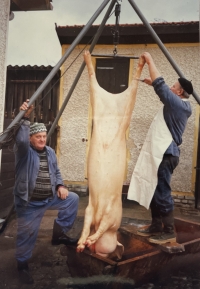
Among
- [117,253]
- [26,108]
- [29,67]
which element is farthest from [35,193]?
[29,67]

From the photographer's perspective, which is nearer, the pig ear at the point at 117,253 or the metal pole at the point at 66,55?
the metal pole at the point at 66,55

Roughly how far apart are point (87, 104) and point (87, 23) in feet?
1.75

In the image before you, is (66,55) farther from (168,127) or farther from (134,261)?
(134,261)

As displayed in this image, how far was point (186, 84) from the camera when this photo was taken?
180 cm

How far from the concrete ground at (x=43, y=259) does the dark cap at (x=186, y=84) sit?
980mm

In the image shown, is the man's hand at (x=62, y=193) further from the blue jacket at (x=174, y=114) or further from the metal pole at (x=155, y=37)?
the metal pole at (x=155, y=37)

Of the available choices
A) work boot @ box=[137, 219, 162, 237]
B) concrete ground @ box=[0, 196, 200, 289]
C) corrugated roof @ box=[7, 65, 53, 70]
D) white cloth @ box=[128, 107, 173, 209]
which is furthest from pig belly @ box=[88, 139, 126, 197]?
corrugated roof @ box=[7, 65, 53, 70]

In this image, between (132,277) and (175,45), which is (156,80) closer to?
(175,45)

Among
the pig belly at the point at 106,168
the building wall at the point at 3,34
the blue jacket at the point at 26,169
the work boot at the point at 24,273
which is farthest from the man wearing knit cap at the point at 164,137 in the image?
the building wall at the point at 3,34

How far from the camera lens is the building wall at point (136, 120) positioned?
199 cm

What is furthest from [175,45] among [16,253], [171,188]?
[16,253]

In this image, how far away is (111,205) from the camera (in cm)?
188

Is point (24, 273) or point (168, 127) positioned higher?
point (168, 127)

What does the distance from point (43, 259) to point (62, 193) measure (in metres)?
0.58
